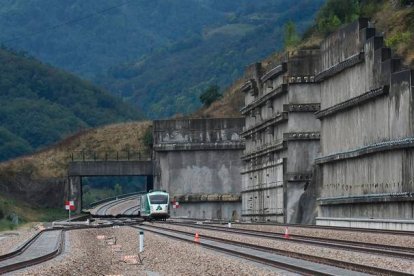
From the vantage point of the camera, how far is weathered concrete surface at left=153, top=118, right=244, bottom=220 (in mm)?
104438

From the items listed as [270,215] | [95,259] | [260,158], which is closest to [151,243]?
[95,259]

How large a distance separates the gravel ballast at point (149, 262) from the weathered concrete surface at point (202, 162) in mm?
57426

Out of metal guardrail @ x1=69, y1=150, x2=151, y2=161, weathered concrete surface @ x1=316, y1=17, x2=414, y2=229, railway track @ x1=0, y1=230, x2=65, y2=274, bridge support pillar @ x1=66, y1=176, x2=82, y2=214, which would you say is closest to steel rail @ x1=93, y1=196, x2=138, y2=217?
bridge support pillar @ x1=66, y1=176, x2=82, y2=214

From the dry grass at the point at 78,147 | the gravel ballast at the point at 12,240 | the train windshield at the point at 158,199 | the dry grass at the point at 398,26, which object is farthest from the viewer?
the dry grass at the point at 78,147

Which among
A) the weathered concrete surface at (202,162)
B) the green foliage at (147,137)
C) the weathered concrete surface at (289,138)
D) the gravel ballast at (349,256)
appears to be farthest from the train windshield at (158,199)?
the gravel ballast at (349,256)

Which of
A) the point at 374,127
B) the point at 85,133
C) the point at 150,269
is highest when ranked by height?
the point at 85,133

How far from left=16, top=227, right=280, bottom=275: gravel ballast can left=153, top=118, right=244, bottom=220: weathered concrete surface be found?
57.4 meters

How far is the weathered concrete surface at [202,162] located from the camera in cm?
10444

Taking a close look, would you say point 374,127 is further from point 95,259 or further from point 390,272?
point 390,272

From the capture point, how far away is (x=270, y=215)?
81812 millimetres

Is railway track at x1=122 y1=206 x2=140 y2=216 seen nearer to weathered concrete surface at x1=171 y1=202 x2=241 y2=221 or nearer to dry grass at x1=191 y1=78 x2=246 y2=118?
weathered concrete surface at x1=171 y1=202 x2=241 y2=221

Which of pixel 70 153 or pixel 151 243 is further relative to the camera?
pixel 70 153

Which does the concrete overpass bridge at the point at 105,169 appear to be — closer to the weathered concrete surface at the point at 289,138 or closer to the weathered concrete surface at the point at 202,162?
the weathered concrete surface at the point at 202,162

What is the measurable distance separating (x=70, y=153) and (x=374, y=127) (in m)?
89.5
